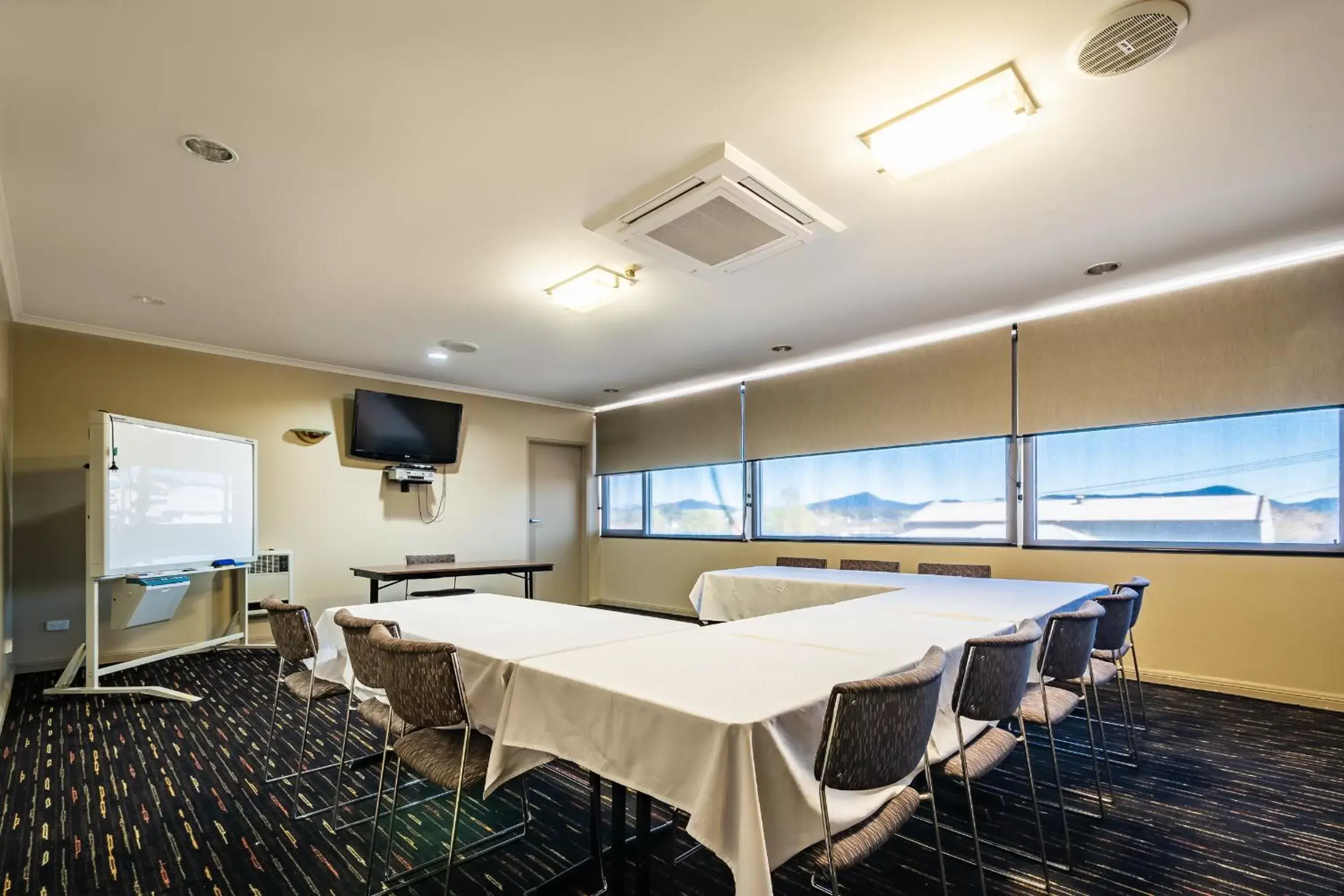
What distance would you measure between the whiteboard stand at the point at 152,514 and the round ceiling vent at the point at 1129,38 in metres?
5.52

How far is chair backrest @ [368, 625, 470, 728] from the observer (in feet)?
6.11

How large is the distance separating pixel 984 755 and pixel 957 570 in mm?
2988

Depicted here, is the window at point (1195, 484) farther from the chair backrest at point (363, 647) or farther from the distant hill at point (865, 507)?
the chair backrest at point (363, 647)

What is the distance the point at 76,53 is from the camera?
200 cm

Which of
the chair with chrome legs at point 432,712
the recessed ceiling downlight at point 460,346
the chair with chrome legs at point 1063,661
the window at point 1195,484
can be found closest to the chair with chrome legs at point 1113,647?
the chair with chrome legs at point 1063,661

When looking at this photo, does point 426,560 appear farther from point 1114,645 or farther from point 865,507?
point 1114,645

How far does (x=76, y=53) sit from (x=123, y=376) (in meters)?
4.16

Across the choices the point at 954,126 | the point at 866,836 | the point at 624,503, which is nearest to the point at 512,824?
the point at 866,836

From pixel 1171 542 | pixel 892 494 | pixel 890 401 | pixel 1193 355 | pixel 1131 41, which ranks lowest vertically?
pixel 1171 542

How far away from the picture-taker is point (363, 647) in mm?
2201

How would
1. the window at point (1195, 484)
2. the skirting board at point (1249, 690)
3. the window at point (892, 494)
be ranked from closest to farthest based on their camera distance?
the skirting board at point (1249, 690), the window at point (1195, 484), the window at point (892, 494)

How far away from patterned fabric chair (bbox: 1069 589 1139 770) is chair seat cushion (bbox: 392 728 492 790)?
2598mm

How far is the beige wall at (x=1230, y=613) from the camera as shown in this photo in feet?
12.5

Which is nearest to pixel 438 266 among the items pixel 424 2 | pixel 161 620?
pixel 424 2
